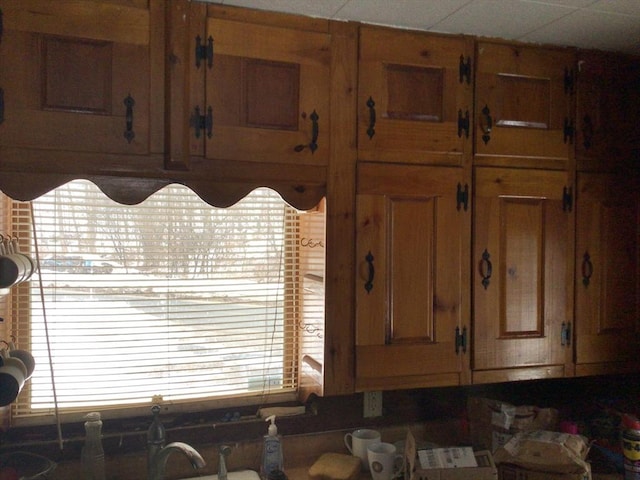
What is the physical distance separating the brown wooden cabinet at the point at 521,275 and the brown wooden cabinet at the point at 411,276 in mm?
66

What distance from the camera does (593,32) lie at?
1.76 m

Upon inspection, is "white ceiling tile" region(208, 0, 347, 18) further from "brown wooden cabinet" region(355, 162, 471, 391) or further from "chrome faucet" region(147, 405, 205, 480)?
"chrome faucet" region(147, 405, 205, 480)

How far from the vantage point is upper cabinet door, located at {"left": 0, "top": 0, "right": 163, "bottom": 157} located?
137 centimetres

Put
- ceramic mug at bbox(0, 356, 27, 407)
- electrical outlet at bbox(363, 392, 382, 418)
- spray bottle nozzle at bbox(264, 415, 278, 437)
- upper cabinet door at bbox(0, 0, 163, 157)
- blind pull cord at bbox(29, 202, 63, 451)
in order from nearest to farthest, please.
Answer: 1. ceramic mug at bbox(0, 356, 27, 407)
2. upper cabinet door at bbox(0, 0, 163, 157)
3. blind pull cord at bbox(29, 202, 63, 451)
4. spray bottle nozzle at bbox(264, 415, 278, 437)
5. electrical outlet at bbox(363, 392, 382, 418)

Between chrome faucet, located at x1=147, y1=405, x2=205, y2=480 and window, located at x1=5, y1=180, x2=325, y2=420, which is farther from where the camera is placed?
window, located at x1=5, y1=180, x2=325, y2=420

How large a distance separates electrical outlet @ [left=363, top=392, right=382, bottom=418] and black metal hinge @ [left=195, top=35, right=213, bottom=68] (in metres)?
1.25

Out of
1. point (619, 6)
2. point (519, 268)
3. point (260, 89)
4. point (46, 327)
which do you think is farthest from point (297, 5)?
point (46, 327)

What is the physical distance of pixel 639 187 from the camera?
1.94 meters

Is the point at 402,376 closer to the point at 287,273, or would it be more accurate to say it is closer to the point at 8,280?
the point at 287,273

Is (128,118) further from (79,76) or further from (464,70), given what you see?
(464,70)

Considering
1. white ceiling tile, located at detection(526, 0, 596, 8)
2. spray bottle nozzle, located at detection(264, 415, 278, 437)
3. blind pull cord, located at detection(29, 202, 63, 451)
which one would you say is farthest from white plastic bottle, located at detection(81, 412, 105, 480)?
white ceiling tile, located at detection(526, 0, 596, 8)

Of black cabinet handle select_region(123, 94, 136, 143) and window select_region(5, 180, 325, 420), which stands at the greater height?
black cabinet handle select_region(123, 94, 136, 143)

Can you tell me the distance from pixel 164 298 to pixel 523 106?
1362mm

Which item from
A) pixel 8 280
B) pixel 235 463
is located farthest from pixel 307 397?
pixel 8 280
